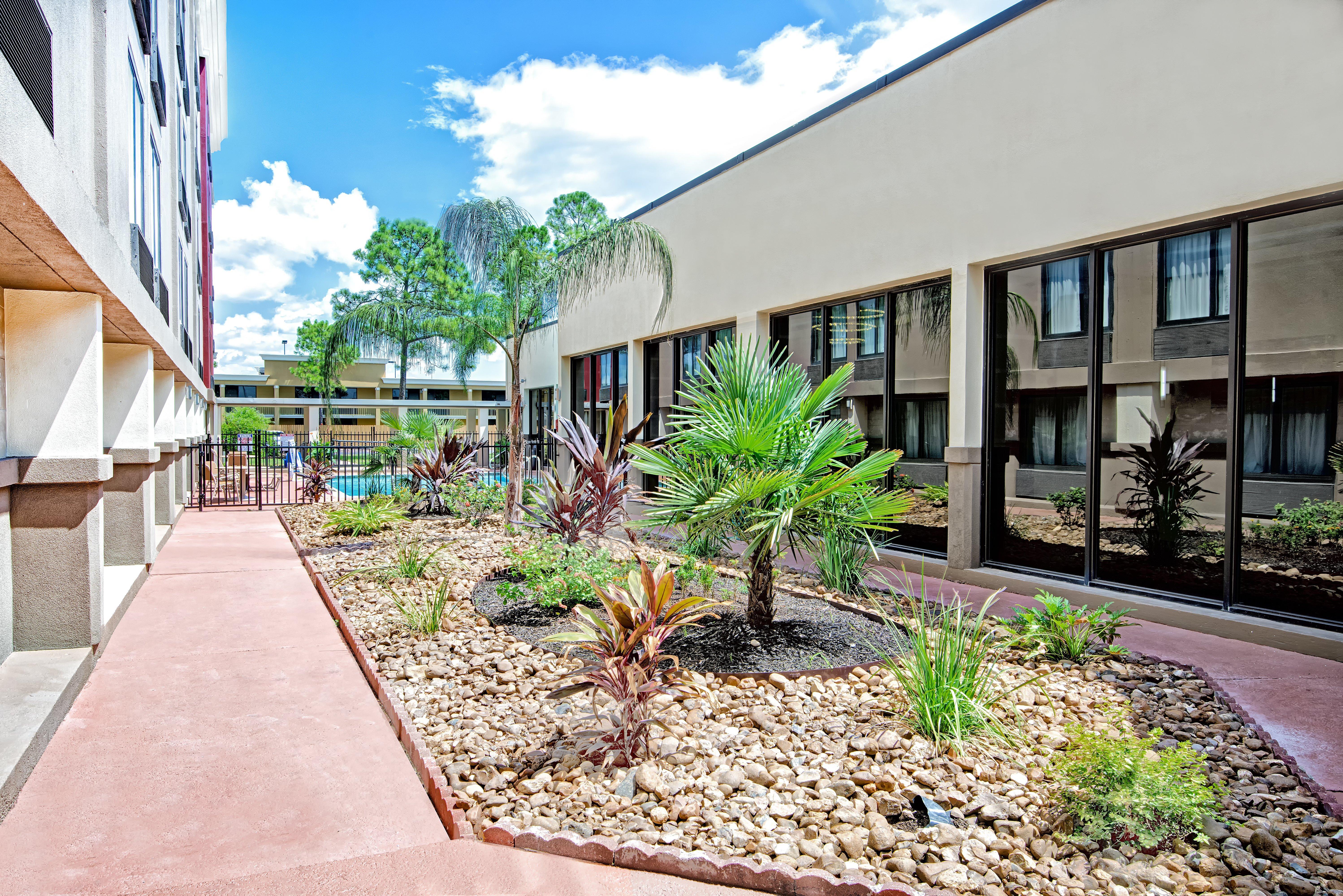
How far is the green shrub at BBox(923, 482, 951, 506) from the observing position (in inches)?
294

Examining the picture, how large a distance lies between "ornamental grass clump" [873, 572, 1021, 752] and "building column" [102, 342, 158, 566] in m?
6.75

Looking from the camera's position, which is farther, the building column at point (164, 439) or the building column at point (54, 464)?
the building column at point (164, 439)

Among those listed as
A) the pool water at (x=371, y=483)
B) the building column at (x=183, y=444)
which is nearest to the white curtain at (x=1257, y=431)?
the pool water at (x=371, y=483)

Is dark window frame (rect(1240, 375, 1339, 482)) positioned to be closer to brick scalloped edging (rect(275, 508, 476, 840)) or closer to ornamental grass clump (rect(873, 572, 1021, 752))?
ornamental grass clump (rect(873, 572, 1021, 752))

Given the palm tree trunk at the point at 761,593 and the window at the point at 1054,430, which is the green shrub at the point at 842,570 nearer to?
the palm tree trunk at the point at 761,593

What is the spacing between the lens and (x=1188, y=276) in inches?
219

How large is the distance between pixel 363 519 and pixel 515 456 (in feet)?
7.04

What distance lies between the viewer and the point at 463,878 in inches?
98.9

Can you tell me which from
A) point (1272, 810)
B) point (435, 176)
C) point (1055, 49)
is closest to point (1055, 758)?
point (1272, 810)

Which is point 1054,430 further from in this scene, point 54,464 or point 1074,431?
point 54,464

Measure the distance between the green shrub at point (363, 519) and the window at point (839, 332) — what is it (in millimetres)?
6065

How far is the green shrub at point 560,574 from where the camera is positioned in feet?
18.7

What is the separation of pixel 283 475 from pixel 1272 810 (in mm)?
23354

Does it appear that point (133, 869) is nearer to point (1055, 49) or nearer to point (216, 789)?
point (216, 789)
